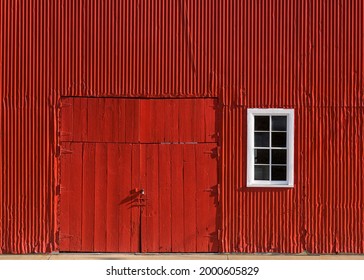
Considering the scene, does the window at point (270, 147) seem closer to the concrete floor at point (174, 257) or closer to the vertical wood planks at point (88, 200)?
the concrete floor at point (174, 257)

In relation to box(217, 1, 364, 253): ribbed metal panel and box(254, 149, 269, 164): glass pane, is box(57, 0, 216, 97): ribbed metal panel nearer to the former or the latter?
box(217, 1, 364, 253): ribbed metal panel

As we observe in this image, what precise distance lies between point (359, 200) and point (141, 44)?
495cm

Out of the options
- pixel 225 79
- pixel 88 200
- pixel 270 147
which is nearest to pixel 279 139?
pixel 270 147

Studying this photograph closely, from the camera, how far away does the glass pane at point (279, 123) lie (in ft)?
35.7

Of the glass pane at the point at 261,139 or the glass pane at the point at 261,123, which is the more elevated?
the glass pane at the point at 261,123

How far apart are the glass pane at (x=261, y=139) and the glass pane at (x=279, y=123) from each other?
215 mm

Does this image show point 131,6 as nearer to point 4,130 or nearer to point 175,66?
point 175,66

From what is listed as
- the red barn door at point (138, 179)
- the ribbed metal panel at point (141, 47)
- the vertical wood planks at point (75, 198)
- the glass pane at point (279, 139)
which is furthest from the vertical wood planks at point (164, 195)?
the glass pane at point (279, 139)

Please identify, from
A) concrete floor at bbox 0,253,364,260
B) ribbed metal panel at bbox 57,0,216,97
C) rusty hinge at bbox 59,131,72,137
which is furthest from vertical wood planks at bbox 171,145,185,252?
rusty hinge at bbox 59,131,72,137

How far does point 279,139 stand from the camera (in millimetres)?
10852

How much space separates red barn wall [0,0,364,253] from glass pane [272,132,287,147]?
0.26 metres

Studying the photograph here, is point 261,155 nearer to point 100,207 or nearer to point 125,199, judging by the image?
point 125,199

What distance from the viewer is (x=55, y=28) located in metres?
10.9

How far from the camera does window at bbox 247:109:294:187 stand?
10742 mm
